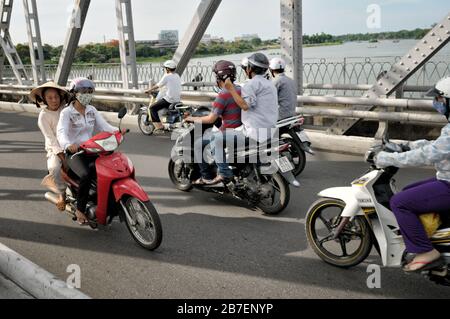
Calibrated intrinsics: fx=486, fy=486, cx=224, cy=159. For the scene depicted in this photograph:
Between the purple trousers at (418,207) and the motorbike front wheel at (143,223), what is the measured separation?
2.04 m

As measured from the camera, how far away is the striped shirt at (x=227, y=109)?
543 centimetres

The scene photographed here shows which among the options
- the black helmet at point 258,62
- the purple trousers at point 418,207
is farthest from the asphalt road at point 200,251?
the black helmet at point 258,62

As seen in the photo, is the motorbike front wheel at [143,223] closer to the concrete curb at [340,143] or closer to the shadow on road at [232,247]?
the shadow on road at [232,247]

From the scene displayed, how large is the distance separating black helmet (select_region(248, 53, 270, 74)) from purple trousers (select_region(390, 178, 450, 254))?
8.17 feet

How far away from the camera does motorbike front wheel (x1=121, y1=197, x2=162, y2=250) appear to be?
4301 millimetres

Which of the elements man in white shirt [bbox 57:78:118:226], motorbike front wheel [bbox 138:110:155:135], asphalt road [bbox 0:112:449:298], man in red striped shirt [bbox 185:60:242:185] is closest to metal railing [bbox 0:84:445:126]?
asphalt road [bbox 0:112:449:298]

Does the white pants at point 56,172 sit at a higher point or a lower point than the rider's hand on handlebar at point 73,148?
lower

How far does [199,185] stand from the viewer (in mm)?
5953

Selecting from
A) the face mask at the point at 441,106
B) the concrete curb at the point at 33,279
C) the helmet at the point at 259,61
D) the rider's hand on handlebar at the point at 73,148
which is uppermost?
the helmet at the point at 259,61

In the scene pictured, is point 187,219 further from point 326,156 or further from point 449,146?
point 326,156

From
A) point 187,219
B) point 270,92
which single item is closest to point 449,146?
point 270,92

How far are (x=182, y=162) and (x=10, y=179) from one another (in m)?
2.82

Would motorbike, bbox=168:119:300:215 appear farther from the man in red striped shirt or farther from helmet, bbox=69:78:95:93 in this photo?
helmet, bbox=69:78:95:93
